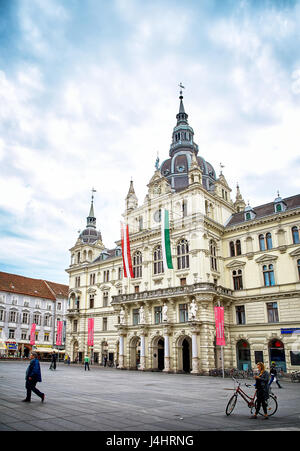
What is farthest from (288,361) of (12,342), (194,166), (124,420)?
(12,342)

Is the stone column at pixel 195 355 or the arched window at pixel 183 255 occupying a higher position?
the arched window at pixel 183 255

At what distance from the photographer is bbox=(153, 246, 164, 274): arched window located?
4820 centimetres

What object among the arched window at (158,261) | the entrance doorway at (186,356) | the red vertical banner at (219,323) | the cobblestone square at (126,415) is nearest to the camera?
the cobblestone square at (126,415)

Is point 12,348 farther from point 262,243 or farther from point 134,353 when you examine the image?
point 262,243

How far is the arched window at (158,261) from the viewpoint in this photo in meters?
48.2

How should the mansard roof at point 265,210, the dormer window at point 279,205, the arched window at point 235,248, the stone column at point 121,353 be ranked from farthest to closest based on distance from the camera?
the stone column at point 121,353
the arched window at point 235,248
the mansard roof at point 265,210
the dormer window at point 279,205

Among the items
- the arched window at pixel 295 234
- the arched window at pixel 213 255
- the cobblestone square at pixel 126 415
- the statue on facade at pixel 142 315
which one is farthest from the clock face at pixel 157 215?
the cobblestone square at pixel 126 415

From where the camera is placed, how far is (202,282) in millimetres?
40688

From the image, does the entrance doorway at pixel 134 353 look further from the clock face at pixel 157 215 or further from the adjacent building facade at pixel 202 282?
the clock face at pixel 157 215

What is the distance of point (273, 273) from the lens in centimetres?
4125

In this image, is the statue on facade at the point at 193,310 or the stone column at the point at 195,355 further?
the statue on facade at the point at 193,310

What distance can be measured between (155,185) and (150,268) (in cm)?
1225

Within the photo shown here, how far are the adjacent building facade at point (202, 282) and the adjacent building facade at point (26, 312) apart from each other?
69.6 feet
